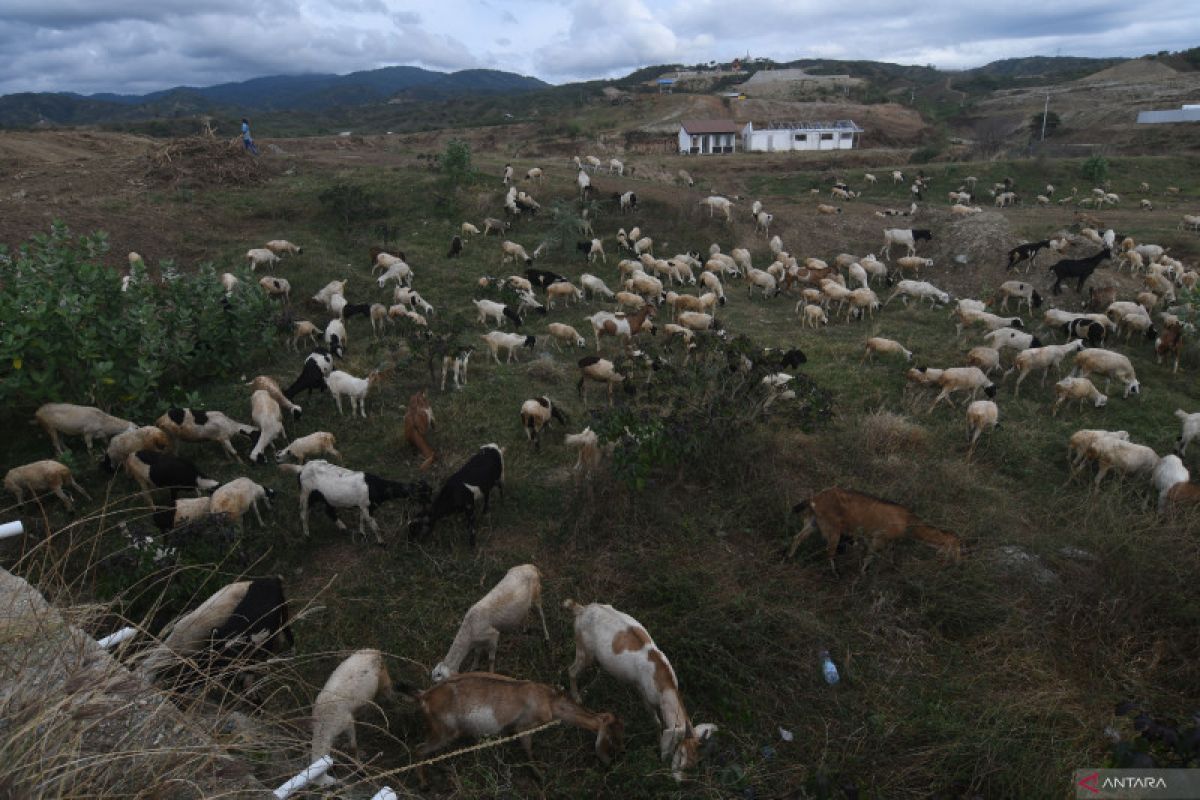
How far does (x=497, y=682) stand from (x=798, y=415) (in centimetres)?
491

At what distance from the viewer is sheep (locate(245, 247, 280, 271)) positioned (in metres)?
15.6

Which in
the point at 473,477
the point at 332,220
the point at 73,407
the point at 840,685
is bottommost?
the point at 840,685

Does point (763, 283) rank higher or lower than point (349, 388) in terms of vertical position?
higher

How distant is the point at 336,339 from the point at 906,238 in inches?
627

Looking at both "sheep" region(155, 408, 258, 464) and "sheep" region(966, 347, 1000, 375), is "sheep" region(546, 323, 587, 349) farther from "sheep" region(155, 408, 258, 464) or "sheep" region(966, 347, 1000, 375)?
"sheep" region(966, 347, 1000, 375)

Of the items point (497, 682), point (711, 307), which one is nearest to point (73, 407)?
point (497, 682)

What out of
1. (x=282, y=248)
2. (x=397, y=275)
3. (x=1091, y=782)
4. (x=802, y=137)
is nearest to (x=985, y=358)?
(x=1091, y=782)

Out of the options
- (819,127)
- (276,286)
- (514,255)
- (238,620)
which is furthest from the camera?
(819,127)

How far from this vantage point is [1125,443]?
8.12 m

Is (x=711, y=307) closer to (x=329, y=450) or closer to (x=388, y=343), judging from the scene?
(x=388, y=343)

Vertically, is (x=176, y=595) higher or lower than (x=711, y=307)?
lower

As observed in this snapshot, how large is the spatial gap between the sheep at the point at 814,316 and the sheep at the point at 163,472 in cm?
1169

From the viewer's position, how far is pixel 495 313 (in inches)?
531

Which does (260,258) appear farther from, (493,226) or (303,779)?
(303,779)
